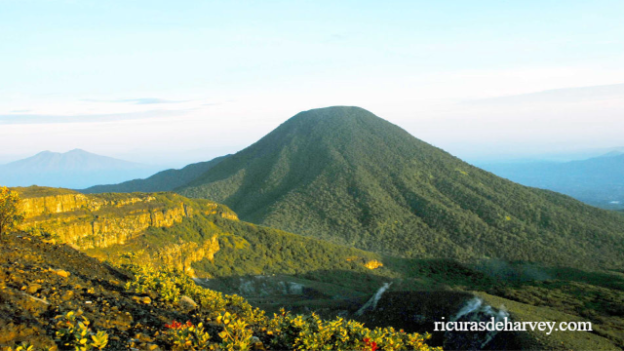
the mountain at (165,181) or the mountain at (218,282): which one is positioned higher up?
the mountain at (165,181)

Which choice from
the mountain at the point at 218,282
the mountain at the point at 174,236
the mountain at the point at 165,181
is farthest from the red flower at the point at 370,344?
the mountain at the point at 165,181

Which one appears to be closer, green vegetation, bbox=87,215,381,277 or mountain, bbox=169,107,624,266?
green vegetation, bbox=87,215,381,277

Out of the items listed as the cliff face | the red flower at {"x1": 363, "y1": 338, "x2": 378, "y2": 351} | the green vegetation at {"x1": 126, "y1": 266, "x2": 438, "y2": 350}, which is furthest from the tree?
the cliff face

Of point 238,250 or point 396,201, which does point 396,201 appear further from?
point 238,250

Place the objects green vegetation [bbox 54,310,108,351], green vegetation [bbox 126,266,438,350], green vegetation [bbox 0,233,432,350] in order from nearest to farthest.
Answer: green vegetation [bbox 54,310,108,351]
green vegetation [bbox 0,233,432,350]
green vegetation [bbox 126,266,438,350]

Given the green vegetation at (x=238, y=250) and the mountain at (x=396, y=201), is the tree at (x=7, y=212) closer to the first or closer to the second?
the green vegetation at (x=238, y=250)

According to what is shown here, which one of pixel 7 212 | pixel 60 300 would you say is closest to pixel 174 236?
pixel 7 212

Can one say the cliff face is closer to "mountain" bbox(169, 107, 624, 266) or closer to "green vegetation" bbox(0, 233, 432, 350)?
"green vegetation" bbox(0, 233, 432, 350)
